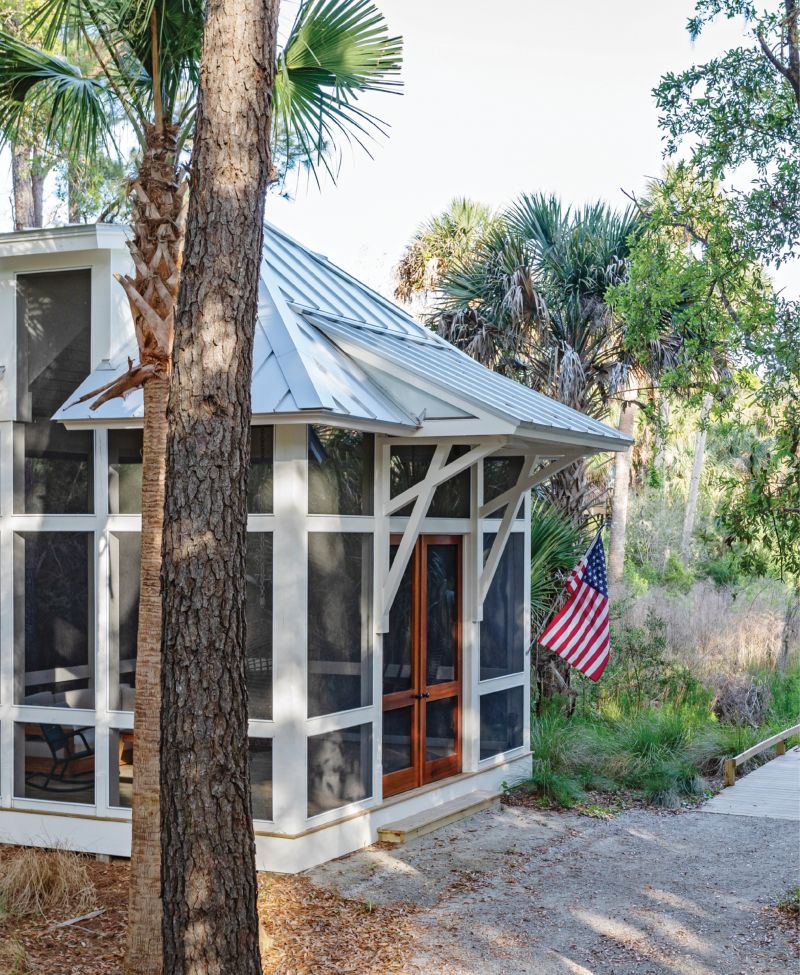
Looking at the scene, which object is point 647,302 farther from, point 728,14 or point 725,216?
point 728,14

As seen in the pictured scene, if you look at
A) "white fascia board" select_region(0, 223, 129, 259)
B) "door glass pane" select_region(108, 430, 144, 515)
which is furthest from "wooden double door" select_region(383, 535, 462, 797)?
"white fascia board" select_region(0, 223, 129, 259)

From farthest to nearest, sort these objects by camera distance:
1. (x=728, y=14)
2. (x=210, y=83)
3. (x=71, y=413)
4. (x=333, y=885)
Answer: (x=728, y=14)
(x=71, y=413)
(x=333, y=885)
(x=210, y=83)

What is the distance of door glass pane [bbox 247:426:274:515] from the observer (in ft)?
27.4

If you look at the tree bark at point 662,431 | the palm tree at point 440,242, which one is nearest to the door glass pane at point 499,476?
the tree bark at point 662,431

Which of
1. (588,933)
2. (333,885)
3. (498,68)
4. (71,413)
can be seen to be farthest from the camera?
(498,68)

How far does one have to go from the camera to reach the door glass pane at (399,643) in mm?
9477

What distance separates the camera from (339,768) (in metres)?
8.69

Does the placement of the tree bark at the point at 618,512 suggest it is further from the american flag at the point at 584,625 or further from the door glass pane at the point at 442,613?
the door glass pane at the point at 442,613

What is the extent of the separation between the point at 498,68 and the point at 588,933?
2160 centimetres

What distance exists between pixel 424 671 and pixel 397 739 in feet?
2.17

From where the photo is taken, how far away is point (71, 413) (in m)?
8.52

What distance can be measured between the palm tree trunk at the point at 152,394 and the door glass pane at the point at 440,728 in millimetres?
4060

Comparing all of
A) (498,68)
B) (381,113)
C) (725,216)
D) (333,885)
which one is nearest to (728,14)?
(725,216)

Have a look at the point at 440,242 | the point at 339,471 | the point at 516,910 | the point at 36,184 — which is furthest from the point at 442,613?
the point at 36,184
